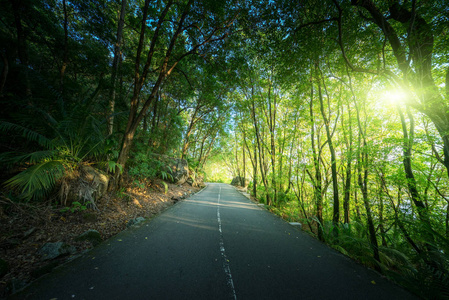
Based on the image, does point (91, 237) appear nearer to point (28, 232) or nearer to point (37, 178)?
point (28, 232)

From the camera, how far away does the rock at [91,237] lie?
270 cm

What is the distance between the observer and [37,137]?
345 cm

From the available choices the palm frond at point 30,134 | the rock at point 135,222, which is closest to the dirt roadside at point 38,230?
the rock at point 135,222

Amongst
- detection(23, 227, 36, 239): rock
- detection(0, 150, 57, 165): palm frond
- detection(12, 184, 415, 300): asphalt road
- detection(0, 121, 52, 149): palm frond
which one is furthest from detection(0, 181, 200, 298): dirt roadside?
detection(0, 121, 52, 149): palm frond

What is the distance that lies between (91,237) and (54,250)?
0.56 m

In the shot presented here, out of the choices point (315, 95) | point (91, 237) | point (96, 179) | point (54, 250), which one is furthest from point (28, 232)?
point (315, 95)

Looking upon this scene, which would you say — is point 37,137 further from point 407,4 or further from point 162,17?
point 407,4

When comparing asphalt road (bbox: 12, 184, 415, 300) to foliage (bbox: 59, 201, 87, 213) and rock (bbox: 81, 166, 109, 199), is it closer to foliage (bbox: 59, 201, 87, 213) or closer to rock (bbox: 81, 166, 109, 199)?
foliage (bbox: 59, 201, 87, 213)

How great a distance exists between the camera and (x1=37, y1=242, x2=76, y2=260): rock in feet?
7.13

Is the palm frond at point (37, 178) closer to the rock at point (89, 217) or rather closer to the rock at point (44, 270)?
the rock at point (89, 217)

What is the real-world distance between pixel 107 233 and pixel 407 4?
782cm

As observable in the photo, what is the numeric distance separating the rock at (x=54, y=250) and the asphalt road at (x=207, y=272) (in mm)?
300

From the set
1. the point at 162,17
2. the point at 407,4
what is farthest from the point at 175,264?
the point at 162,17

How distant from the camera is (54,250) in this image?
2252 mm
